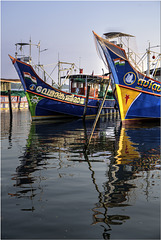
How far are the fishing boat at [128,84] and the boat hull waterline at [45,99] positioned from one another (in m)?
6.05

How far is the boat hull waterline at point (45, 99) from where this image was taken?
847 inches

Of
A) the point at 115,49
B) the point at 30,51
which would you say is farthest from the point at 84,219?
the point at 30,51

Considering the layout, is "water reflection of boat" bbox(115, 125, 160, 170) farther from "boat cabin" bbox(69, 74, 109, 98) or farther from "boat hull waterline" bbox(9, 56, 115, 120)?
"boat cabin" bbox(69, 74, 109, 98)

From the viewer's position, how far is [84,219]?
3.72m

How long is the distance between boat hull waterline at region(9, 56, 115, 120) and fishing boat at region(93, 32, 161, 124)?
6046 millimetres

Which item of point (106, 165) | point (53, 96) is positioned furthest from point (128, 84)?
point (106, 165)

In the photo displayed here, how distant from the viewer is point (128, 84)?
18500 mm

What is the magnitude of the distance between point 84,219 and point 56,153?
16.0 ft

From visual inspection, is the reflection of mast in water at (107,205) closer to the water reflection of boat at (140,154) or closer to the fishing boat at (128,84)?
the water reflection of boat at (140,154)

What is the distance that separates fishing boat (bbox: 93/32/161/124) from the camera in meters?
17.8

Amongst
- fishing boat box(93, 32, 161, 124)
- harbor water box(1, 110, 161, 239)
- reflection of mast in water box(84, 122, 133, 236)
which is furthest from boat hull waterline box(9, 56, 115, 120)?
reflection of mast in water box(84, 122, 133, 236)

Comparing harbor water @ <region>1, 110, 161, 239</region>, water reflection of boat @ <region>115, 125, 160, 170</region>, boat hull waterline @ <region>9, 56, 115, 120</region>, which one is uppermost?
boat hull waterline @ <region>9, 56, 115, 120</region>

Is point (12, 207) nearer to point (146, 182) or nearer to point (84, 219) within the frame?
point (84, 219)

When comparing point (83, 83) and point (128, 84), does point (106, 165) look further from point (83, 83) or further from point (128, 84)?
point (83, 83)
